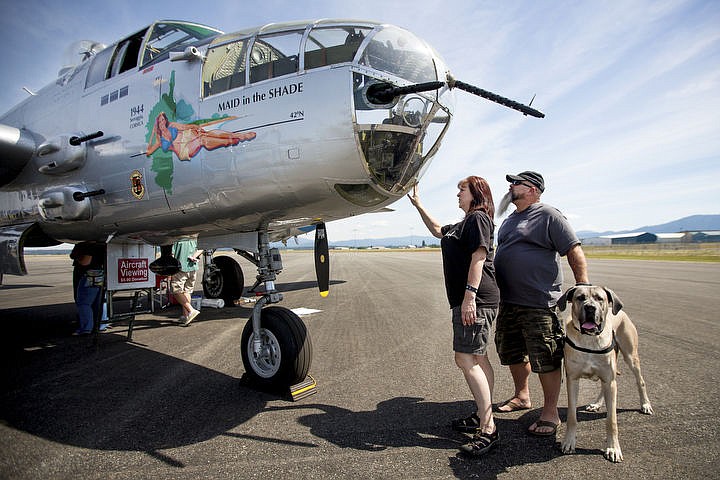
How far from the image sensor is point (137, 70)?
455 cm

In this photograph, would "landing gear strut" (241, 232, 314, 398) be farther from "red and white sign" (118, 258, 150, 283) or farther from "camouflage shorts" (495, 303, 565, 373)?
"red and white sign" (118, 258, 150, 283)

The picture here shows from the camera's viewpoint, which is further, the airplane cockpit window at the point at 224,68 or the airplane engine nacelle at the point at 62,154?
the airplane engine nacelle at the point at 62,154

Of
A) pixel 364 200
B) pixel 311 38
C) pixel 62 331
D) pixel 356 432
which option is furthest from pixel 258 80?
pixel 62 331

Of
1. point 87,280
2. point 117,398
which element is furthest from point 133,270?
point 117,398

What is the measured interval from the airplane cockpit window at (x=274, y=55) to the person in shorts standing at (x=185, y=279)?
15.5ft

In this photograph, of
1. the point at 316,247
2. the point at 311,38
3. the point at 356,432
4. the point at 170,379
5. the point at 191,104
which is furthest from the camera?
the point at 316,247

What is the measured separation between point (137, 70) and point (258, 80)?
81.0 inches

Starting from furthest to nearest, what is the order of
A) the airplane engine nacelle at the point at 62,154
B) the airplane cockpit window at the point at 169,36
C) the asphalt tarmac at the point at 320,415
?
the airplane engine nacelle at the point at 62,154, the airplane cockpit window at the point at 169,36, the asphalt tarmac at the point at 320,415

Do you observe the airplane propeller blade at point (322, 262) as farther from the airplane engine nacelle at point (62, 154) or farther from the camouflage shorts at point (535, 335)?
the airplane engine nacelle at point (62, 154)

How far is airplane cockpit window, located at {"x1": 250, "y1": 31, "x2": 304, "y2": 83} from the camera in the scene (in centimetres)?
340

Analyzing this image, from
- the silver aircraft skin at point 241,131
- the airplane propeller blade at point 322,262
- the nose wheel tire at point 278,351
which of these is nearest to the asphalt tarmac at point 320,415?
the nose wheel tire at point 278,351

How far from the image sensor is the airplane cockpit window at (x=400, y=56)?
10.3 ft

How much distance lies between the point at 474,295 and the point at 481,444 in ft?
3.37

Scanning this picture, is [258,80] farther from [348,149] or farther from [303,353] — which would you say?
[303,353]
